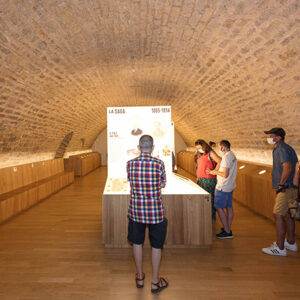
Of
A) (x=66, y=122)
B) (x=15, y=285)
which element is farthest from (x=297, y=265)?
(x=66, y=122)

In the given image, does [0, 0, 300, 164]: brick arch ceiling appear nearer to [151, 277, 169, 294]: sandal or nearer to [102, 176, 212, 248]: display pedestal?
[102, 176, 212, 248]: display pedestal

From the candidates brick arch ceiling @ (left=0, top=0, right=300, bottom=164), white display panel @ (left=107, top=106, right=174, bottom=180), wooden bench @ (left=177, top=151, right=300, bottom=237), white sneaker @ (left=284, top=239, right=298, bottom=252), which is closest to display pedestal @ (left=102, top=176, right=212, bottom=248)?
white display panel @ (left=107, top=106, right=174, bottom=180)

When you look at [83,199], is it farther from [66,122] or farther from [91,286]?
[91,286]

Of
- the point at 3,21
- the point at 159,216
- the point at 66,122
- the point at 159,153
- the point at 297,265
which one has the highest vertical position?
the point at 3,21

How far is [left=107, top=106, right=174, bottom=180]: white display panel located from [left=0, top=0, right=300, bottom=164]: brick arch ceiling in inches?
54.1

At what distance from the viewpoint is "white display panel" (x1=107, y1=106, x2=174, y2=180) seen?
4016 mm

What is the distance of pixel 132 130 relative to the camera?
4020 millimetres

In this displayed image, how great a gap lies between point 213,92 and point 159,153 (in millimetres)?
3235

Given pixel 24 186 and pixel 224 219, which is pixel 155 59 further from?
pixel 24 186

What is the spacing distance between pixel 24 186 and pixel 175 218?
476 centimetres

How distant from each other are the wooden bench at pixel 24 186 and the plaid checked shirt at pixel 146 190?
144 inches

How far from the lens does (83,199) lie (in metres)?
6.77

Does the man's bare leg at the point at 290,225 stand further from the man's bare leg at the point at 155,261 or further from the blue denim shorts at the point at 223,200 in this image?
the man's bare leg at the point at 155,261

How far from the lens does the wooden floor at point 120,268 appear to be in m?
2.53
